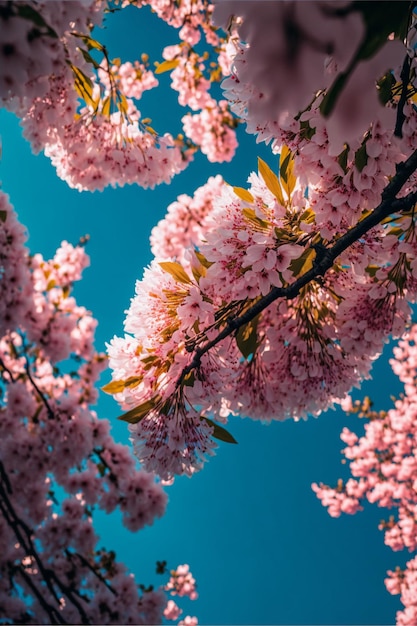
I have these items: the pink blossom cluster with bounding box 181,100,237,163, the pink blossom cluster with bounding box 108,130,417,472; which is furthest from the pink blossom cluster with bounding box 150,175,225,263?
the pink blossom cluster with bounding box 108,130,417,472

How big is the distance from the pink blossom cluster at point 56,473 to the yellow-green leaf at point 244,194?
2.51 m

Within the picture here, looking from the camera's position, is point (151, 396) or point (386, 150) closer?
point (386, 150)

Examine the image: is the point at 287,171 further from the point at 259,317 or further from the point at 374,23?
the point at 374,23

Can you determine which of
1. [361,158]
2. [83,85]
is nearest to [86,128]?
[83,85]

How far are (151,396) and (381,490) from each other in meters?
6.63

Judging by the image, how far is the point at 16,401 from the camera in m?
4.19

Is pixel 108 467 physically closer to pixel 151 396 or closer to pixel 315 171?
pixel 151 396

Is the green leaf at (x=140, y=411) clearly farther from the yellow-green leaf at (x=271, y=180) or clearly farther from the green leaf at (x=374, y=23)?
the green leaf at (x=374, y=23)

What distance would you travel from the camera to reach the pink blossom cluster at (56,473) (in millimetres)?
3734

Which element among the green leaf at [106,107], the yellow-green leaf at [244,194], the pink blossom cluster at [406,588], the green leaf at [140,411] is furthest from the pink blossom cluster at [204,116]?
the pink blossom cluster at [406,588]

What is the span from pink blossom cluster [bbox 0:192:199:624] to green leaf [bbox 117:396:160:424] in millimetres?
2316

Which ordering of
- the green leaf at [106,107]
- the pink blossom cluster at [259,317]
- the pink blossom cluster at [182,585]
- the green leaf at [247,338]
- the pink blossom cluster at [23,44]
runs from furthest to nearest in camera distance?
the pink blossom cluster at [182,585] → the green leaf at [106,107] → the green leaf at [247,338] → the pink blossom cluster at [259,317] → the pink blossom cluster at [23,44]

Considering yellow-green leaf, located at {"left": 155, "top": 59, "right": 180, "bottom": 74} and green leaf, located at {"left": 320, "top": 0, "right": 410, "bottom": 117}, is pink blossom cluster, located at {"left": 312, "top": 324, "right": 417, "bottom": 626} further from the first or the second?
green leaf, located at {"left": 320, "top": 0, "right": 410, "bottom": 117}

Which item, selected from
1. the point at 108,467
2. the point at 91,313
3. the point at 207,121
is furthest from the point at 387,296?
the point at 207,121
